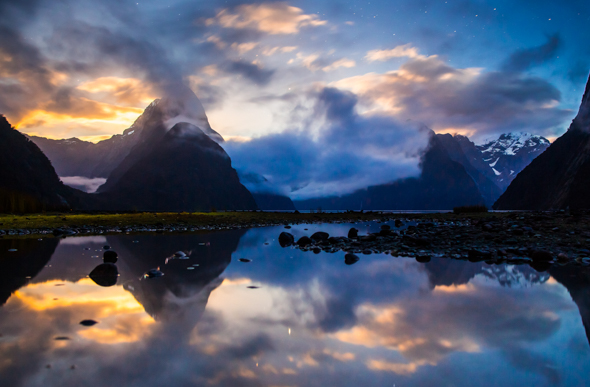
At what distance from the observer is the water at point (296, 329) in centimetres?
487

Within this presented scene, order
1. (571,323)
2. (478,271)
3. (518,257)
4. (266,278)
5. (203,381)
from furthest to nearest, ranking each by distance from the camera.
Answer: (518,257) < (478,271) < (266,278) < (571,323) < (203,381)

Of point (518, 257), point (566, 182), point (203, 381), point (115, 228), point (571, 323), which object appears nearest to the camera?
point (203, 381)

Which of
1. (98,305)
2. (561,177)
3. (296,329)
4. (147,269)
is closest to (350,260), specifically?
(147,269)

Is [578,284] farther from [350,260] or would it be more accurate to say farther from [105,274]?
[105,274]

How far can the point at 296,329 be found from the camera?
271 inches

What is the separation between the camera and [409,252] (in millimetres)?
19172

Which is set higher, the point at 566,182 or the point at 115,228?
the point at 566,182

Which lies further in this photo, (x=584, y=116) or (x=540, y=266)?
(x=584, y=116)

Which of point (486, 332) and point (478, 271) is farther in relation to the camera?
point (478, 271)

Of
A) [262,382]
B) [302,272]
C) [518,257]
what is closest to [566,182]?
[518,257]

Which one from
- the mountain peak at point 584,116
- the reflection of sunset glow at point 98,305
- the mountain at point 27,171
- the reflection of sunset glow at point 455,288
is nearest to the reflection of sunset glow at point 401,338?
the reflection of sunset glow at point 455,288

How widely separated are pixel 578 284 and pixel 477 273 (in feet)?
10.2

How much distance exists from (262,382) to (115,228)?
39863 millimetres

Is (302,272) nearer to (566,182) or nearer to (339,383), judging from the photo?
(339,383)
